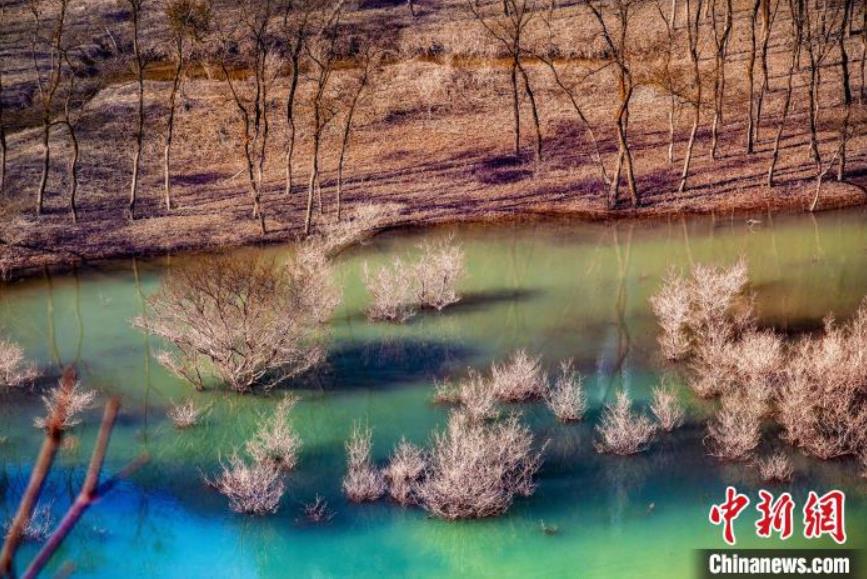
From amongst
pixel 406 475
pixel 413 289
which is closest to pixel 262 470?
pixel 406 475

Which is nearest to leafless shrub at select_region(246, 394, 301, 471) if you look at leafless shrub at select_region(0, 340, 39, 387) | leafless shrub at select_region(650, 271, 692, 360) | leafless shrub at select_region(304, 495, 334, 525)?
leafless shrub at select_region(304, 495, 334, 525)

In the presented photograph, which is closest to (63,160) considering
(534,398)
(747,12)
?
(534,398)

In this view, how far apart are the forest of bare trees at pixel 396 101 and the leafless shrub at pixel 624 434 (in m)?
17.1

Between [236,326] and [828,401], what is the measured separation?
11.9 metres

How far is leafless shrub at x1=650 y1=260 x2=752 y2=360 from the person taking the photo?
2138 cm

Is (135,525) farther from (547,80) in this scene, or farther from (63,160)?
(547,80)

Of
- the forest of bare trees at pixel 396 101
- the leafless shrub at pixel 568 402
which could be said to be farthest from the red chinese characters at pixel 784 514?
the forest of bare trees at pixel 396 101

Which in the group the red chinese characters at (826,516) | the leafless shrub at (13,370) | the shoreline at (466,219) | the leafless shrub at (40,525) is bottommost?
the red chinese characters at (826,516)

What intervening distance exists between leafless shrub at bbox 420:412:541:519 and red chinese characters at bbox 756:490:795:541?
367 cm

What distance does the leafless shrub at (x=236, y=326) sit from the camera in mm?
20312

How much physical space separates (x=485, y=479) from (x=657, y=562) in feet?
9.50

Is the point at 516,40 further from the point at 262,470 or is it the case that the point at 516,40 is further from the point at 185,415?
the point at 262,470

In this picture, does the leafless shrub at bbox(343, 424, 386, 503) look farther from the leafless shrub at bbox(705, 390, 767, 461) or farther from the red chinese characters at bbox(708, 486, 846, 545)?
the leafless shrub at bbox(705, 390, 767, 461)

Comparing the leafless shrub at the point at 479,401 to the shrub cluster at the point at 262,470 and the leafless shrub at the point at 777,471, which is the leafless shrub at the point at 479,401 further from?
the leafless shrub at the point at 777,471
